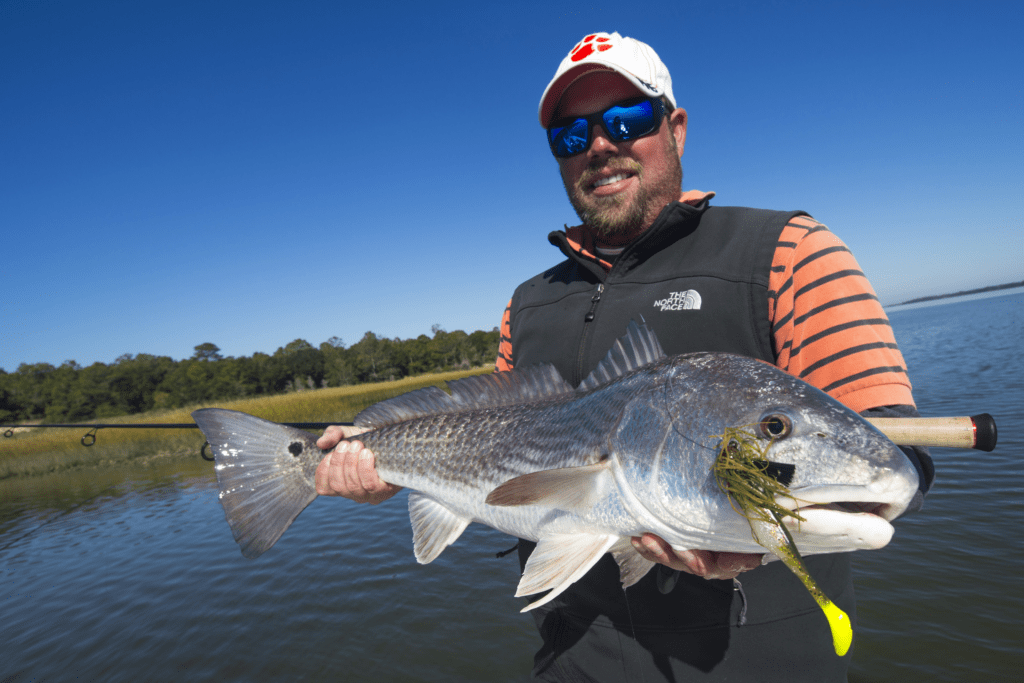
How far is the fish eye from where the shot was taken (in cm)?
154

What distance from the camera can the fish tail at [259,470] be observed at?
2.96 meters

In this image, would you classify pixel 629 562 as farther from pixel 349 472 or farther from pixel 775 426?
pixel 349 472

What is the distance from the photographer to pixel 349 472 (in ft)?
9.48

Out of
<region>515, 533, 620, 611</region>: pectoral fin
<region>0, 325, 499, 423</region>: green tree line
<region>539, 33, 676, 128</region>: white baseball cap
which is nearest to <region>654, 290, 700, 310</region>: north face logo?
<region>515, 533, 620, 611</region>: pectoral fin

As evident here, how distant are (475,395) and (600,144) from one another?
5.74 feet

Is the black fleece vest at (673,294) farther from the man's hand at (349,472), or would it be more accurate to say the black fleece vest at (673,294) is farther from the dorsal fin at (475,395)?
the man's hand at (349,472)

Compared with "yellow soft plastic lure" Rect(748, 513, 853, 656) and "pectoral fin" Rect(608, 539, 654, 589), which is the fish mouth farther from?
"pectoral fin" Rect(608, 539, 654, 589)

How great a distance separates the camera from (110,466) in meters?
23.4

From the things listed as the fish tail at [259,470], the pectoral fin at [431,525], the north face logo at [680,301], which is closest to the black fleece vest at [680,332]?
the north face logo at [680,301]

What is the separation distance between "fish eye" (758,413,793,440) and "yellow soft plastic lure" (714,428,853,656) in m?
0.03

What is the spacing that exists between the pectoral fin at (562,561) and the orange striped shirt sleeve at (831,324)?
3.66ft

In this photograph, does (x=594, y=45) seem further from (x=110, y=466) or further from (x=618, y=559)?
(x=110, y=466)

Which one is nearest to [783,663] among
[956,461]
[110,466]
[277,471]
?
[277,471]

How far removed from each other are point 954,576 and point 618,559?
836 centimetres
